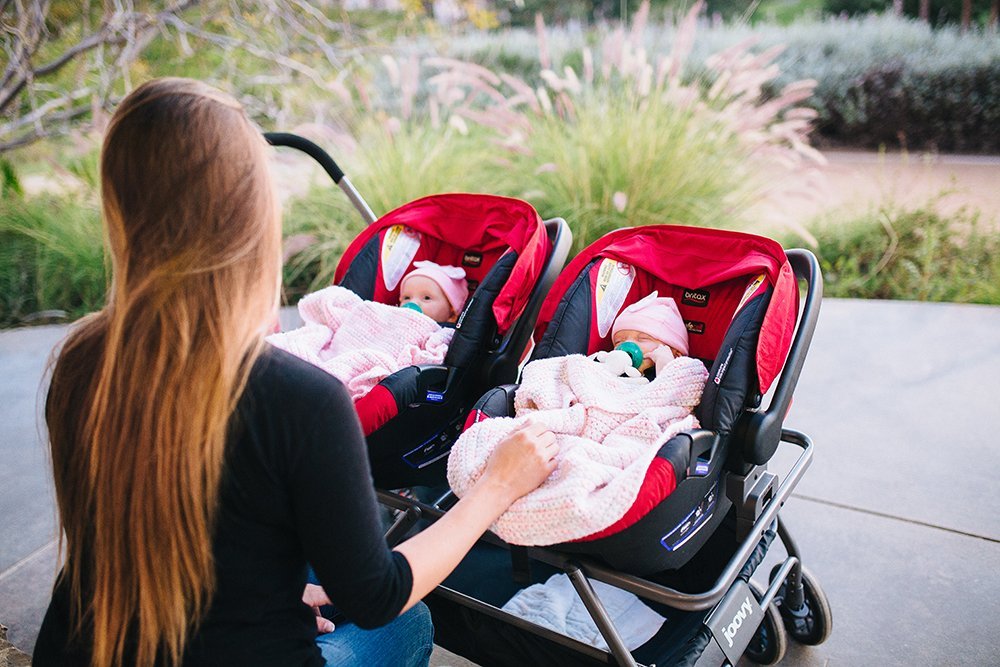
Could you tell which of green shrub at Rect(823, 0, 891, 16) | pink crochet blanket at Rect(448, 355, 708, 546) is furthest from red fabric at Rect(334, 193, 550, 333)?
green shrub at Rect(823, 0, 891, 16)

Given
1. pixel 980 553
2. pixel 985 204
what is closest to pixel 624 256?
pixel 980 553

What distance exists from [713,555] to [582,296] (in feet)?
2.58

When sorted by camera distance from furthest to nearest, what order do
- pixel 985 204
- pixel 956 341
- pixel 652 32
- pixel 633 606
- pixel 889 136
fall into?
pixel 652 32 → pixel 889 136 → pixel 985 204 → pixel 956 341 → pixel 633 606

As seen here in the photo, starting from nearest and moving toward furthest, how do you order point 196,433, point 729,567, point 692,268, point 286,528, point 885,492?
point 196,433
point 286,528
point 729,567
point 692,268
point 885,492

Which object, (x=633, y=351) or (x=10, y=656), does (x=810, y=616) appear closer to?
(x=633, y=351)

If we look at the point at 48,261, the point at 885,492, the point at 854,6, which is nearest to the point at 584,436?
the point at 885,492

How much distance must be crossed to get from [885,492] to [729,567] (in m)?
1.53

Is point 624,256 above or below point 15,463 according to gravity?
above

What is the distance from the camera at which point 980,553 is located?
8.53 ft

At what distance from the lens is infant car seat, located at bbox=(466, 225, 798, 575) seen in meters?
1.63

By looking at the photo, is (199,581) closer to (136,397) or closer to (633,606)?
(136,397)

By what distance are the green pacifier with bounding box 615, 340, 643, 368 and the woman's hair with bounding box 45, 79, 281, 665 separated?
126 cm

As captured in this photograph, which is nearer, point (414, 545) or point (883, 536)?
point (414, 545)

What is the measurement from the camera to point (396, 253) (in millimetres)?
2869
